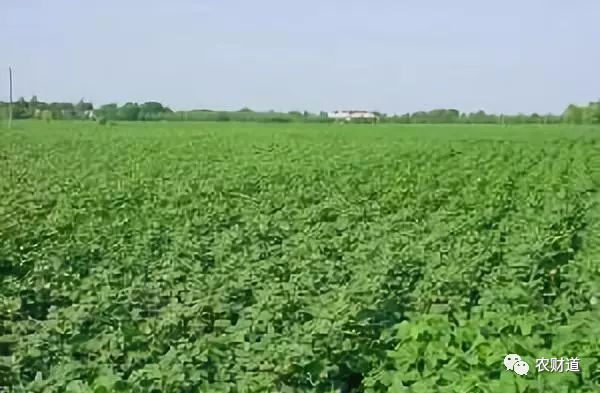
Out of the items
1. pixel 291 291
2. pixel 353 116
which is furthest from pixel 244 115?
pixel 291 291

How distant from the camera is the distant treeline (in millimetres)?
54844

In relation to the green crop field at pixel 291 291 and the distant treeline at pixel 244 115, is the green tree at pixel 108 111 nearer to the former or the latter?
the distant treeline at pixel 244 115

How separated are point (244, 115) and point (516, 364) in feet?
257

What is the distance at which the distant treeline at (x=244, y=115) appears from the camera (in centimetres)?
5484

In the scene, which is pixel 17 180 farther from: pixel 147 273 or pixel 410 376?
pixel 410 376

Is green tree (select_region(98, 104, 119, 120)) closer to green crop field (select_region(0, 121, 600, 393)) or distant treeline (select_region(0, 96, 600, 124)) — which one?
distant treeline (select_region(0, 96, 600, 124))

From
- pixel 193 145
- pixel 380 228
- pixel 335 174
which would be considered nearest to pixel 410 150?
pixel 193 145

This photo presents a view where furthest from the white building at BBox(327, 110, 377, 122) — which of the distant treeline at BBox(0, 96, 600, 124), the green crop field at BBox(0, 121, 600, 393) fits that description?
the green crop field at BBox(0, 121, 600, 393)

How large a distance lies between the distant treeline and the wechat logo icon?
48474 millimetres

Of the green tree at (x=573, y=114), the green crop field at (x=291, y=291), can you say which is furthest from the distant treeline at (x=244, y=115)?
the green crop field at (x=291, y=291)

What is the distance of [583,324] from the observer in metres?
4.85

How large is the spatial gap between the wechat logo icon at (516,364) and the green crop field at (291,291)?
0.05 m

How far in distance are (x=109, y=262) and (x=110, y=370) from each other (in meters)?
2.75

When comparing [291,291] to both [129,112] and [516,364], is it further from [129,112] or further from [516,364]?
[129,112]
